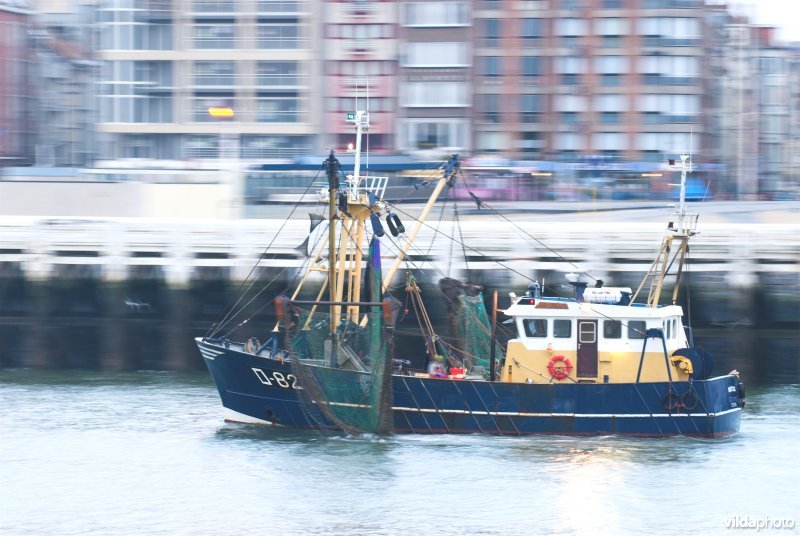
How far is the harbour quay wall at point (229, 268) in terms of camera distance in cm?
3403

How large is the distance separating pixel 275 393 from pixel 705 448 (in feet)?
26.3

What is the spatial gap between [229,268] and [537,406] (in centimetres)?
1550

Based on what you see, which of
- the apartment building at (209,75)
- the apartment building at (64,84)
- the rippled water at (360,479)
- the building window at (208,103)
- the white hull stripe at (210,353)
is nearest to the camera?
the rippled water at (360,479)

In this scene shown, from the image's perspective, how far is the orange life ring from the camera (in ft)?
76.4

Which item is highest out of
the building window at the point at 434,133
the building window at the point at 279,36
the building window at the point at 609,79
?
the building window at the point at 279,36

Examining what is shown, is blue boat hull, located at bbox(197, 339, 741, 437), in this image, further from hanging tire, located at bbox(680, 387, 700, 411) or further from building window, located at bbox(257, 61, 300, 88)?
building window, located at bbox(257, 61, 300, 88)

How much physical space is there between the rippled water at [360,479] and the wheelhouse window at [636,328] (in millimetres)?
1917

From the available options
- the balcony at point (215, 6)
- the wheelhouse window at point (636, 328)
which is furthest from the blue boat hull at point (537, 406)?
the balcony at point (215, 6)

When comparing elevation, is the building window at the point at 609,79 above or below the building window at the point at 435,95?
above

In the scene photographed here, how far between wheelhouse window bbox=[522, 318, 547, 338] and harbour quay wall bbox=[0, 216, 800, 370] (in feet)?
33.5

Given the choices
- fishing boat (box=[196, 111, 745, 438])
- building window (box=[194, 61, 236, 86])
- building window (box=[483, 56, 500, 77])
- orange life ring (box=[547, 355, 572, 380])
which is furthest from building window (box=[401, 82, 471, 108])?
orange life ring (box=[547, 355, 572, 380])

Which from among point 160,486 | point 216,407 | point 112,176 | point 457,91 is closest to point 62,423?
point 216,407

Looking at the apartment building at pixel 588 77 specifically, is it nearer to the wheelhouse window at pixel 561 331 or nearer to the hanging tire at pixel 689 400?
the wheelhouse window at pixel 561 331

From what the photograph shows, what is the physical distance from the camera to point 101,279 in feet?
120
